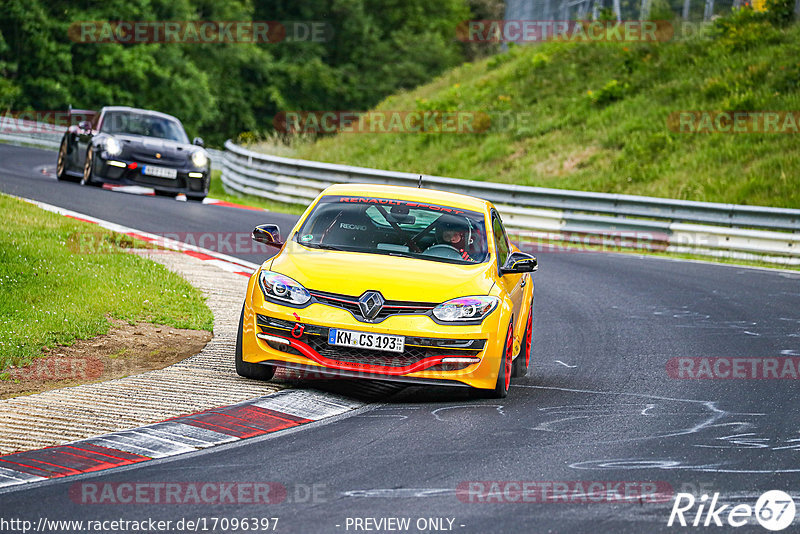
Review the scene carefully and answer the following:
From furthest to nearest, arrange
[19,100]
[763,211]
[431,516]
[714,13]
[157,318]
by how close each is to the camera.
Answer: [19,100] → [714,13] → [763,211] → [157,318] → [431,516]

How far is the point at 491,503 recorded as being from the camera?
551 centimetres

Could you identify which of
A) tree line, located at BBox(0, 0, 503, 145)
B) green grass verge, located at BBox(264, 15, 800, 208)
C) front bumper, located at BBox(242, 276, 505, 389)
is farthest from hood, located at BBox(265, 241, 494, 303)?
tree line, located at BBox(0, 0, 503, 145)

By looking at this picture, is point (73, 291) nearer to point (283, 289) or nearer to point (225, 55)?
point (283, 289)

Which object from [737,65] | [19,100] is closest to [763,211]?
[737,65]

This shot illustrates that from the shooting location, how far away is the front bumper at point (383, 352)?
7816 millimetres

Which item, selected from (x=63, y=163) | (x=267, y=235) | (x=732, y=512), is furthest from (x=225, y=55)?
(x=732, y=512)

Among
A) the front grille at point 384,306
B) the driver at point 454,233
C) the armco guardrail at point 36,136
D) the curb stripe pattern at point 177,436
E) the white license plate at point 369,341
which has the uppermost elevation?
the driver at point 454,233

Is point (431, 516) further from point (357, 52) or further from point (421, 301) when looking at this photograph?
point (357, 52)

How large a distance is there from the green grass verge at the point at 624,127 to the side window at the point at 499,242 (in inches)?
602

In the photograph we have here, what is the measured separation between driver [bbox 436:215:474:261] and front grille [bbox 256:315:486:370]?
116cm

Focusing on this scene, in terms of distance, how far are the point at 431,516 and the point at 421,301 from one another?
9.27 feet

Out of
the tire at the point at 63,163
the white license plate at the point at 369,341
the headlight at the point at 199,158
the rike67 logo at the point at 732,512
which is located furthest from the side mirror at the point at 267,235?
the tire at the point at 63,163

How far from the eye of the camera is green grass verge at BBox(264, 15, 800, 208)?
26.3 metres

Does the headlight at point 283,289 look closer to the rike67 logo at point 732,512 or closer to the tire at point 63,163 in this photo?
the rike67 logo at point 732,512
